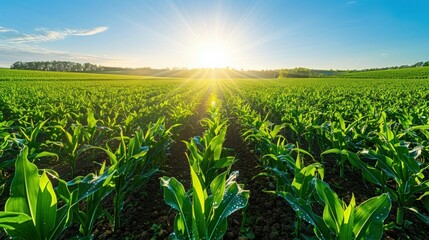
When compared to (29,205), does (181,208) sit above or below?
below

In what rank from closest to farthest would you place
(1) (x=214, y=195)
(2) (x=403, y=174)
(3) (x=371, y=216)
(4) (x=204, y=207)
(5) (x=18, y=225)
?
(5) (x=18, y=225), (3) (x=371, y=216), (4) (x=204, y=207), (1) (x=214, y=195), (2) (x=403, y=174)

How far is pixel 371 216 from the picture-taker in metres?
1.59

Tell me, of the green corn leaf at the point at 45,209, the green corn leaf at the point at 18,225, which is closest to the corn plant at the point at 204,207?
the green corn leaf at the point at 45,209

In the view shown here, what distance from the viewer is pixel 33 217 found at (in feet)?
4.93

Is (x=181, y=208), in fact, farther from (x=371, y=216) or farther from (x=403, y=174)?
(x=403, y=174)

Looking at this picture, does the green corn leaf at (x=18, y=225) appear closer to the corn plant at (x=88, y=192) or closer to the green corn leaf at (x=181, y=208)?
the corn plant at (x=88, y=192)

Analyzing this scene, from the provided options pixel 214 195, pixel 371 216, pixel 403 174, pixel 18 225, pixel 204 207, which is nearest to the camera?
pixel 18 225

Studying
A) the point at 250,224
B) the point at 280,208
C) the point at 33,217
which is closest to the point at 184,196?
the point at 33,217

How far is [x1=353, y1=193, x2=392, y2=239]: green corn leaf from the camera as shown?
1.56 metres

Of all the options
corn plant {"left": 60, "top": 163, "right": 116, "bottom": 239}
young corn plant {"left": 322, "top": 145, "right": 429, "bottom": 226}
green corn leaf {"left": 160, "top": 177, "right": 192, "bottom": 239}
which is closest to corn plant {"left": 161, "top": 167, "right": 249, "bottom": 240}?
green corn leaf {"left": 160, "top": 177, "right": 192, "bottom": 239}

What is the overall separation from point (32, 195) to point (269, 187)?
2981mm

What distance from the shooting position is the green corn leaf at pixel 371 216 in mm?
1556

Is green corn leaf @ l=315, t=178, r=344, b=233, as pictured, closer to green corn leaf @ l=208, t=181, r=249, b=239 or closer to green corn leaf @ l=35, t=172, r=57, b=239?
green corn leaf @ l=208, t=181, r=249, b=239

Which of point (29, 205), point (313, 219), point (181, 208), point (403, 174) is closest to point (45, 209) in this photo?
point (29, 205)
